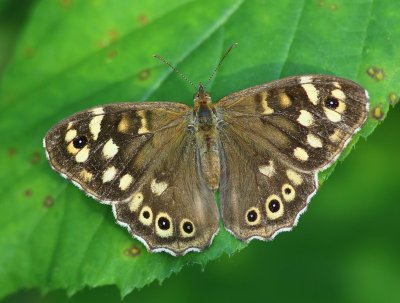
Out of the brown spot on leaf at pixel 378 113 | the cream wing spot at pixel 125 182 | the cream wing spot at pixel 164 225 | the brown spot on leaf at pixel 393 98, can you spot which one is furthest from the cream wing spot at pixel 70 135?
the brown spot on leaf at pixel 393 98

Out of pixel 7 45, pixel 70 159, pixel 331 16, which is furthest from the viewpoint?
pixel 7 45

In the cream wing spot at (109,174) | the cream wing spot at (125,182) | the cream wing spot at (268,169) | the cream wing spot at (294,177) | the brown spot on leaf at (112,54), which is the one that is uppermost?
the brown spot on leaf at (112,54)

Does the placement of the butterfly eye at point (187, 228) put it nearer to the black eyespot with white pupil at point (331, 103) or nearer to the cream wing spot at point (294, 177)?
the cream wing spot at point (294, 177)

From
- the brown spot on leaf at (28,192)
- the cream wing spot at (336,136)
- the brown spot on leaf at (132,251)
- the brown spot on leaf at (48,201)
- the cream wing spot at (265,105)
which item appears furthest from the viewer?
the brown spot on leaf at (28,192)

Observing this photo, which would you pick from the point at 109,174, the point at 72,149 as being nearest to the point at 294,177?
the point at 109,174

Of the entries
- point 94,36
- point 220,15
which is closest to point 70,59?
point 94,36

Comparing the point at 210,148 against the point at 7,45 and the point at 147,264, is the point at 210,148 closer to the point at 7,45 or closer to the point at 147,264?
the point at 147,264
